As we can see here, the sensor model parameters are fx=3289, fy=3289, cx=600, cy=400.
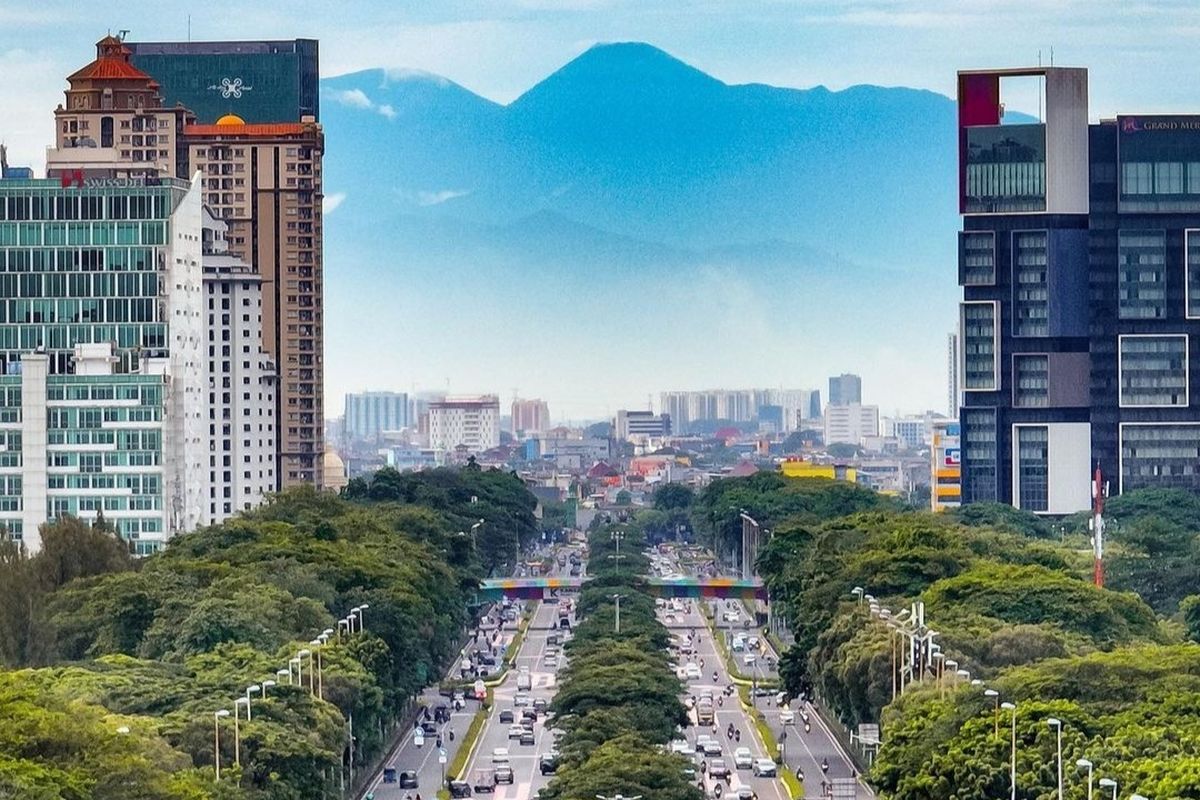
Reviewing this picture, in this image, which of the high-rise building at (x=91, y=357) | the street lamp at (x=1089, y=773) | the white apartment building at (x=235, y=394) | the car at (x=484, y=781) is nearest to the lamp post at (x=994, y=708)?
the street lamp at (x=1089, y=773)

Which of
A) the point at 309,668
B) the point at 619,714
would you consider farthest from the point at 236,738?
the point at 619,714

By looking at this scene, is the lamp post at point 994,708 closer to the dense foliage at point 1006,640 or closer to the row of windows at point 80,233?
the dense foliage at point 1006,640

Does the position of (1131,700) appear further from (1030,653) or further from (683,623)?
(683,623)

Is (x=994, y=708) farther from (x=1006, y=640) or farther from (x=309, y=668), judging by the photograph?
(x=309, y=668)

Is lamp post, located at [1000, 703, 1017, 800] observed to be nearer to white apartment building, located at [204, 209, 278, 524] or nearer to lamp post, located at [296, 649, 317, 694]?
lamp post, located at [296, 649, 317, 694]

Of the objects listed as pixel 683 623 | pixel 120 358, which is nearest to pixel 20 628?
pixel 120 358

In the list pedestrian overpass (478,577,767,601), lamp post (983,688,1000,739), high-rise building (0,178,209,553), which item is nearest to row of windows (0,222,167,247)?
high-rise building (0,178,209,553)
